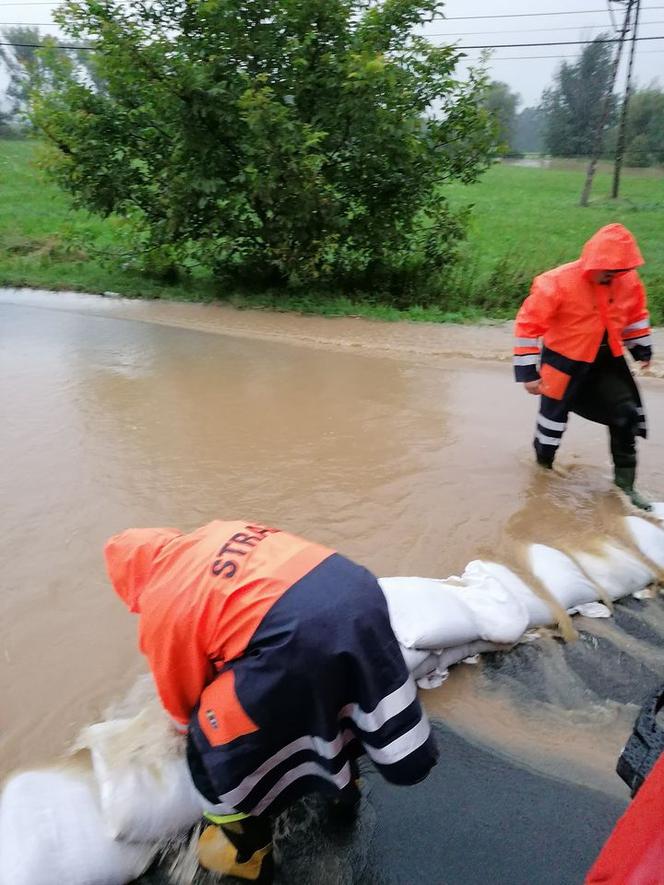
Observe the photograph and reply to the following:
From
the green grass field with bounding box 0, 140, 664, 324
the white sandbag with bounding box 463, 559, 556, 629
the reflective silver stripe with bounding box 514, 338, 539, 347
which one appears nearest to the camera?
the white sandbag with bounding box 463, 559, 556, 629

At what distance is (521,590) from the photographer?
106 inches

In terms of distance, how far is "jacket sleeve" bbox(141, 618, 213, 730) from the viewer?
1522 mm

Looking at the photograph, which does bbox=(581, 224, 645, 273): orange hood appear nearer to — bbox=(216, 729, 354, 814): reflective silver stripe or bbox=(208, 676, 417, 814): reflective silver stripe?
bbox=(208, 676, 417, 814): reflective silver stripe

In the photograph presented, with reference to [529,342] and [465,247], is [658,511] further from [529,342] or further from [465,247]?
[465,247]

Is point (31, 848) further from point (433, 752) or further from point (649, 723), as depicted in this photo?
point (649, 723)

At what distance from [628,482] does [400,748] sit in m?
2.48

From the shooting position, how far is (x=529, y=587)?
277cm

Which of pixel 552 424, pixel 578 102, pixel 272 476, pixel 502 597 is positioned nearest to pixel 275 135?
pixel 272 476

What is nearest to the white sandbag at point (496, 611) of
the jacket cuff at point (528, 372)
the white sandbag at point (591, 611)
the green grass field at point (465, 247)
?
the white sandbag at point (591, 611)

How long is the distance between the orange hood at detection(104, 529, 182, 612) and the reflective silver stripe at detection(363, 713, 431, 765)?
2.13 feet

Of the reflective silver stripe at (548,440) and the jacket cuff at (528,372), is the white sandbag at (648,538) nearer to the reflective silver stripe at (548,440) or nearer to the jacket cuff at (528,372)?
the reflective silver stripe at (548,440)

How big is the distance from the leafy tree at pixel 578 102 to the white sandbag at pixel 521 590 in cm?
3545

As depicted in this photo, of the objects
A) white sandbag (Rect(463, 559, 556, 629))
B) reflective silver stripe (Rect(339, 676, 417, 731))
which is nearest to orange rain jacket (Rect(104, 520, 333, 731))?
reflective silver stripe (Rect(339, 676, 417, 731))

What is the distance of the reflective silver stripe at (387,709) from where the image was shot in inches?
59.9
